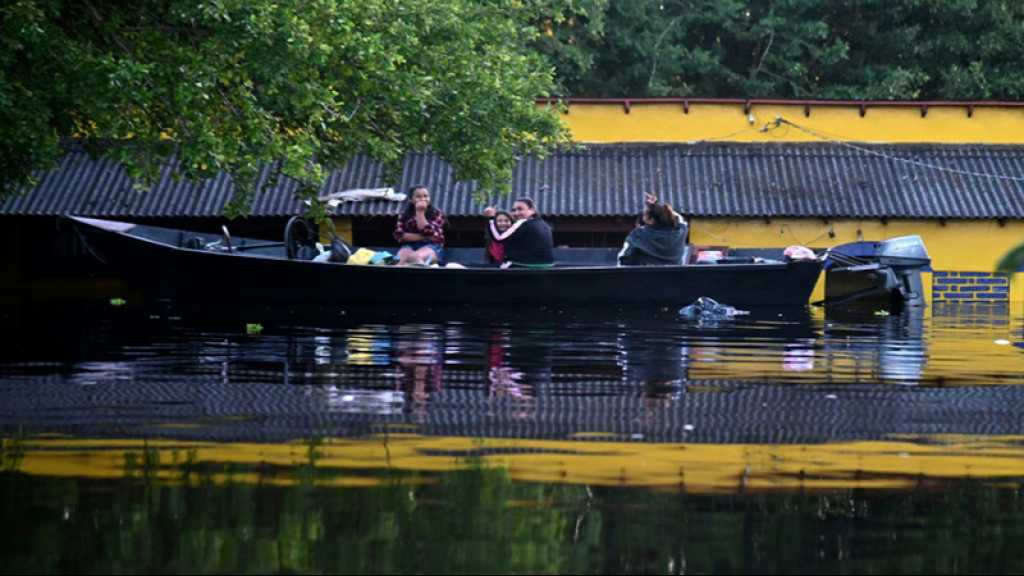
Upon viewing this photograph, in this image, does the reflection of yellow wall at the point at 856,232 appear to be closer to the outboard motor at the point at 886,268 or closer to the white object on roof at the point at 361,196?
the outboard motor at the point at 886,268

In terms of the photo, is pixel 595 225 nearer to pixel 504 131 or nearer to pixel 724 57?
pixel 504 131

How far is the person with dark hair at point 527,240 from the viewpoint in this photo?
24.8 metres

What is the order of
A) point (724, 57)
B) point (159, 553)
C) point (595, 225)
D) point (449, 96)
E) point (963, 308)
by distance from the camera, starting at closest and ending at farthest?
1. point (159, 553)
2. point (449, 96)
3. point (963, 308)
4. point (595, 225)
5. point (724, 57)

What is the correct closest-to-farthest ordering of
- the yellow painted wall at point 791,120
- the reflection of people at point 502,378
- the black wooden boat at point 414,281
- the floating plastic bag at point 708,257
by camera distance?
the reflection of people at point 502,378, the black wooden boat at point 414,281, the floating plastic bag at point 708,257, the yellow painted wall at point 791,120

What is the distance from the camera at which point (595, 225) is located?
32344mm

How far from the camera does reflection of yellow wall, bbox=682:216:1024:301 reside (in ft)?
108

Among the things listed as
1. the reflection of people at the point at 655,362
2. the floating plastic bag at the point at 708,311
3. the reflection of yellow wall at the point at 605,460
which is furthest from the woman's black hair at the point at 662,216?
the reflection of yellow wall at the point at 605,460

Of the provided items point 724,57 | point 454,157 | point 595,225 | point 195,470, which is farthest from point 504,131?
point 195,470

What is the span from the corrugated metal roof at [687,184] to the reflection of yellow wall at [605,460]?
80.1 feet

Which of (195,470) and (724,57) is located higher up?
(724,57)

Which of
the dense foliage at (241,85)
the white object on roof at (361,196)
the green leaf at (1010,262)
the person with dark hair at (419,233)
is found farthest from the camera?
the white object on roof at (361,196)

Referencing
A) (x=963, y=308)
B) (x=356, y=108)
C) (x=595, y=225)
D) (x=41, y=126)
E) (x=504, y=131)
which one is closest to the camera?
(x=41, y=126)

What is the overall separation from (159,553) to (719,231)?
92.6 ft

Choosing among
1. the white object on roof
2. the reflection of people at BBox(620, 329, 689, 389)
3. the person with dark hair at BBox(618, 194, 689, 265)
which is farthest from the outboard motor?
the reflection of people at BBox(620, 329, 689, 389)
